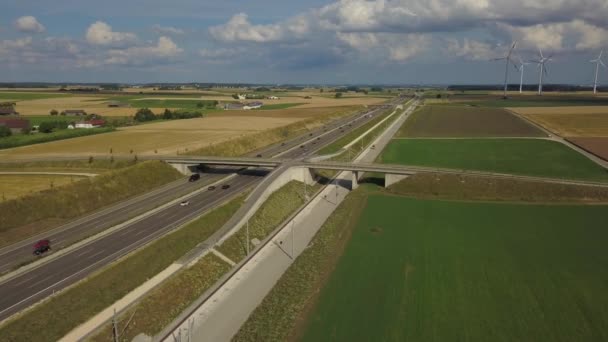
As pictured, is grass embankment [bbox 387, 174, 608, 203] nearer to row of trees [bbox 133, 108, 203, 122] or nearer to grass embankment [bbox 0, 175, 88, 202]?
grass embankment [bbox 0, 175, 88, 202]

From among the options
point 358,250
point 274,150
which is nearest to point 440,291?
point 358,250

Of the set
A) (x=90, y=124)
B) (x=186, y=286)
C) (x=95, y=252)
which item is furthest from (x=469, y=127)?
(x=95, y=252)

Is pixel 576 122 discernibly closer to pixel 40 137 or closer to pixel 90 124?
pixel 90 124

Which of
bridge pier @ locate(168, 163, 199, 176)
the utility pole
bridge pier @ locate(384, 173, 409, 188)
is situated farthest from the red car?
bridge pier @ locate(384, 173, 409, 188)

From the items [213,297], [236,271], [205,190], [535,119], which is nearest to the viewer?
[213,297]

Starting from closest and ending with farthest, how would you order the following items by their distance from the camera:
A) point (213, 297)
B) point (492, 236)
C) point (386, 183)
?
point (213, 297) → point (492, 236) → point (386, 183)

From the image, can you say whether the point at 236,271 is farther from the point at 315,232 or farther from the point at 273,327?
the point at 315,232
